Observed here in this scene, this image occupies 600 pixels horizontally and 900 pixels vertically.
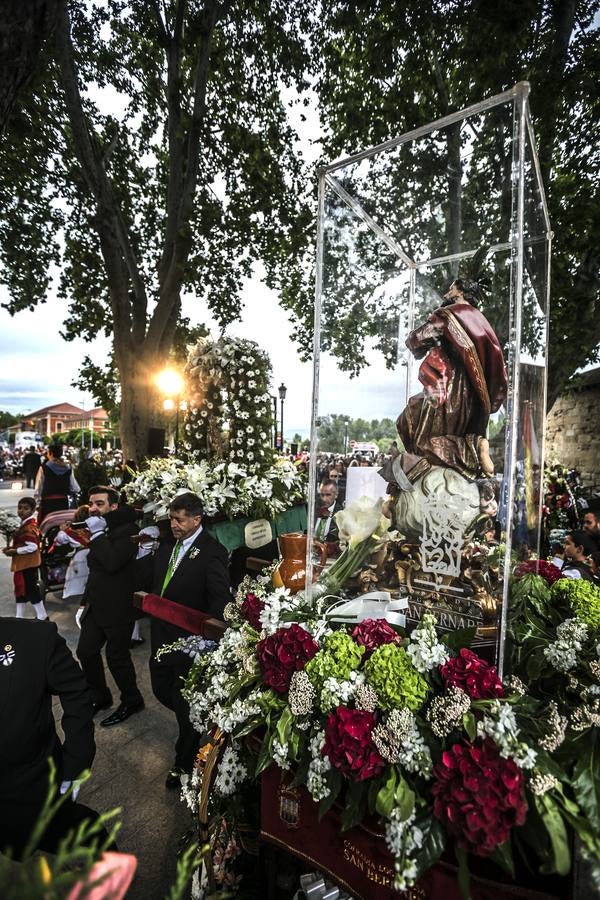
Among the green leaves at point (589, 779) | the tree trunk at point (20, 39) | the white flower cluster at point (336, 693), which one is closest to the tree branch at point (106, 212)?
the tree trunk at point (20, 39)

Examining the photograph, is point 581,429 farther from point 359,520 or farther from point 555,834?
point 555,834

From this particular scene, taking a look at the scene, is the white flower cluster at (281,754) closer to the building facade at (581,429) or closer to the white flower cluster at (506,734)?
the white flower cluster at (506,734)

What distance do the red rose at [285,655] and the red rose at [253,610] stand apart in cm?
30

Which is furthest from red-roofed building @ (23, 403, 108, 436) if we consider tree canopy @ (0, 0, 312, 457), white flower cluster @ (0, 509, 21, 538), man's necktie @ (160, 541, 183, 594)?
man's necktie @ (160, 541, 183, 594)

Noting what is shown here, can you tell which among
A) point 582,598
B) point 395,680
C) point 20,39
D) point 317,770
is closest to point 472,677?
point 395,680

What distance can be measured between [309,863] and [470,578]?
49.2 inches

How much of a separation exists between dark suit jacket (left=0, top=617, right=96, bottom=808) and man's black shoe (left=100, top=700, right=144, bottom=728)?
1.95m

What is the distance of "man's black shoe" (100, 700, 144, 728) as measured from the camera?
147 inches

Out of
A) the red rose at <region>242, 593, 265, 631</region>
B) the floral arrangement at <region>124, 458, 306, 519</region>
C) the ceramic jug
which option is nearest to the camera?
the red rose at <region>242, 593, 265, 631</region>

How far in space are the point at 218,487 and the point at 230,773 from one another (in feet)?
13.1

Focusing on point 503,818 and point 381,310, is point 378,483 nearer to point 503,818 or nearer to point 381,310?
point 381,310

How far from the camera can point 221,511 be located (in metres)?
5.87

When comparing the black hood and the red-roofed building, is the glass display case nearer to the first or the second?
the black hood

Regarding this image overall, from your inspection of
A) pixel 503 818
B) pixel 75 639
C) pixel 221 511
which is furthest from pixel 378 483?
pixel 75 639
